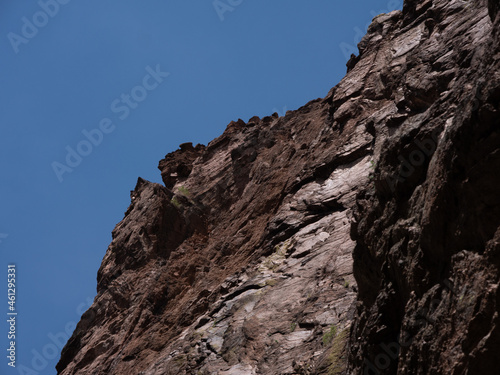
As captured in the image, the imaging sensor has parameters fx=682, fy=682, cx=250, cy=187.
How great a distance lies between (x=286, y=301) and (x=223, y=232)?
11375 mm

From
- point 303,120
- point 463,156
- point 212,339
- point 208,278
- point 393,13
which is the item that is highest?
point 393,13

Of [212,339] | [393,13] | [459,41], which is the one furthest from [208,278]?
[393,13]

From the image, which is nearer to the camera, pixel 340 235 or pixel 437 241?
pixel 437 241

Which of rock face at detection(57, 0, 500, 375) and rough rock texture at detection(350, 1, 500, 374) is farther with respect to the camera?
rock face at detection(57, 0, 500, 375)

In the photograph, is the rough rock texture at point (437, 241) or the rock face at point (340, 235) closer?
the rough rock texture at point (437, 241)

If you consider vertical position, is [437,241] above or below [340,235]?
below

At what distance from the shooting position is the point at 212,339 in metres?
24.8

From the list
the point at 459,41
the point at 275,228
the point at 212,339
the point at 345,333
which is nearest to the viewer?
the point at 345,333

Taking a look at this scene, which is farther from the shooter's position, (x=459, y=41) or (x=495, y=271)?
(x=459, y=41)

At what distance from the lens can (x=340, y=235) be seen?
2527cm

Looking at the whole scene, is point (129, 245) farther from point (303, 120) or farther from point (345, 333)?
point (345, 333)

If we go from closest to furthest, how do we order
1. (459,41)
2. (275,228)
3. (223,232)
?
(459,41), (275,228), (223,232)

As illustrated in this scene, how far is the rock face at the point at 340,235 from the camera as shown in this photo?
11.1 meters

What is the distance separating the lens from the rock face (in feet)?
36.4
